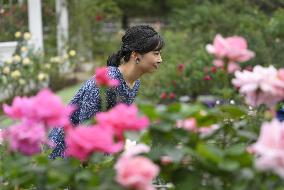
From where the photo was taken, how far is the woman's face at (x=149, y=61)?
12.0 ft

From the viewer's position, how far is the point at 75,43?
14531mm

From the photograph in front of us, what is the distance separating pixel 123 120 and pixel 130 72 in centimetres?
206

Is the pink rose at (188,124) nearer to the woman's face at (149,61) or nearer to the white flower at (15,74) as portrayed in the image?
the woman's face at (149,61)

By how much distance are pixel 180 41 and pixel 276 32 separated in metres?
Result: 1.65

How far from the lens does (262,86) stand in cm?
177

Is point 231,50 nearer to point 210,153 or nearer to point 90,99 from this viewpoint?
point 210,153

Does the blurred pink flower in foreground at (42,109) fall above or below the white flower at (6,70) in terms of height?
above

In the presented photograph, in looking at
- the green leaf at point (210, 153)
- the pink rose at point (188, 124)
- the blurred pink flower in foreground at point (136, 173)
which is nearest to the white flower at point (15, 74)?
the pink rose at point (188, 124)

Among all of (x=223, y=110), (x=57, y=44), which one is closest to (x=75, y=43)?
(x=57, y=44)

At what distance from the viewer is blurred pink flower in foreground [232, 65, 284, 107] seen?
177 centimetres

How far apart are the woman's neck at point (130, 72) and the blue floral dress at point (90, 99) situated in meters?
0.03

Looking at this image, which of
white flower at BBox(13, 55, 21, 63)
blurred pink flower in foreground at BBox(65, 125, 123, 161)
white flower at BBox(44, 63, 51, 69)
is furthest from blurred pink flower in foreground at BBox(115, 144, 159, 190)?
white flower at BBox(44, 63, 51, 69)

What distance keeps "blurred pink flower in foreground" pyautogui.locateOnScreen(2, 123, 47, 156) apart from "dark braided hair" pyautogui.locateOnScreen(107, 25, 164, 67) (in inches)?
79.4

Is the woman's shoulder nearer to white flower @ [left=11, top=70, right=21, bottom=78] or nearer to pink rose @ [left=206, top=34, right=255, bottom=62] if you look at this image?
pink rose @ [left=206, top=34, right=255, bottom=62]
